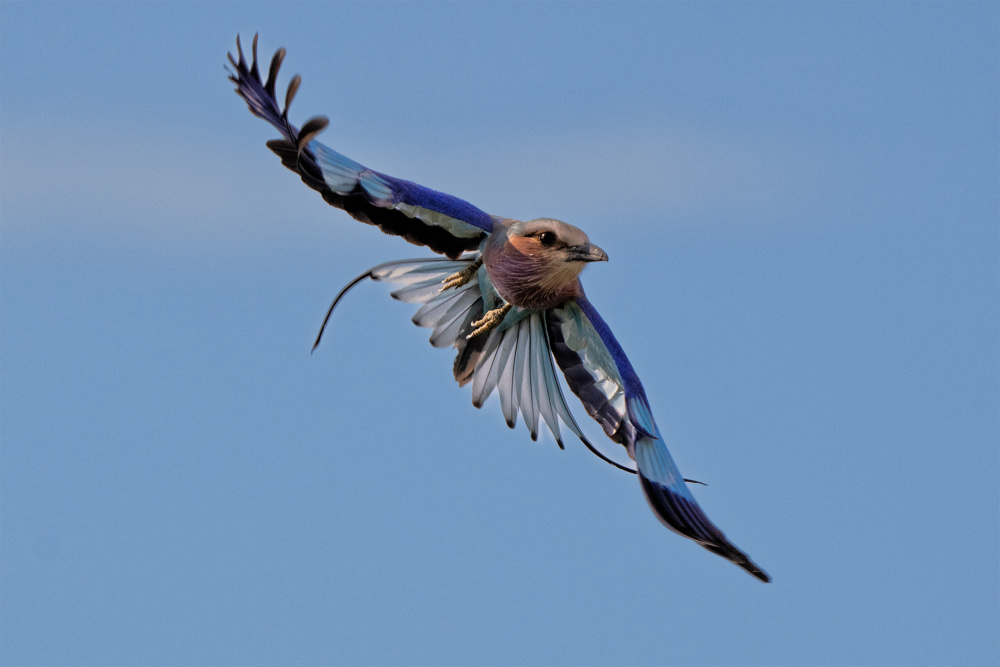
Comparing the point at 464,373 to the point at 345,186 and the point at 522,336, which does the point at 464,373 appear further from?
the point at 345,186

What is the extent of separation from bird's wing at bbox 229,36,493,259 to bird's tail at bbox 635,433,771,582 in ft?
6.68

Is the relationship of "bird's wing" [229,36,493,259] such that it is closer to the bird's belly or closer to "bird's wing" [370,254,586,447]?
the bird's belly

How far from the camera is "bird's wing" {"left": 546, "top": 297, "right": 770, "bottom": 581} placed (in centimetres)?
824

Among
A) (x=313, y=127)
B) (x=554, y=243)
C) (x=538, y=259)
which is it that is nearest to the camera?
(x=313, y=127)

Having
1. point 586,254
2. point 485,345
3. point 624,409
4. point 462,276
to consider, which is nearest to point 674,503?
point 624,409

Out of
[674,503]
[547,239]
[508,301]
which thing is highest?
[547,239]

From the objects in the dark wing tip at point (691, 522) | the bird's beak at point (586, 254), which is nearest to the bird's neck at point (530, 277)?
the bird's beak at point (586, 254)

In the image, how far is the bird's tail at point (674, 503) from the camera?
8023 millimetres

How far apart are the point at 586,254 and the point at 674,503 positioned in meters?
1.83

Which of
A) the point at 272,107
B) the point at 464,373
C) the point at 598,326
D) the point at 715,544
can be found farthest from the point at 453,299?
the point at 715,544

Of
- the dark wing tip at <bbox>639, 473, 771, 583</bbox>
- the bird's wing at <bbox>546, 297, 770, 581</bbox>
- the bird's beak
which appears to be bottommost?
the dark wing tip at <bbox>639, 473, 771, 583</bbox>

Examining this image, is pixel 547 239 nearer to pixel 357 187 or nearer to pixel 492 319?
pixel 492 319

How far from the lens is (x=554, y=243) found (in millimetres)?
8562

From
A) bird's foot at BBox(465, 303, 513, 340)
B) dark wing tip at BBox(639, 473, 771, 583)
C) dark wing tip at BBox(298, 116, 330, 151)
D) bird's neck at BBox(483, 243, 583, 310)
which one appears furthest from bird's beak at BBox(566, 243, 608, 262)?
dark wing tip at BBox(298, 116, 330, 151)
